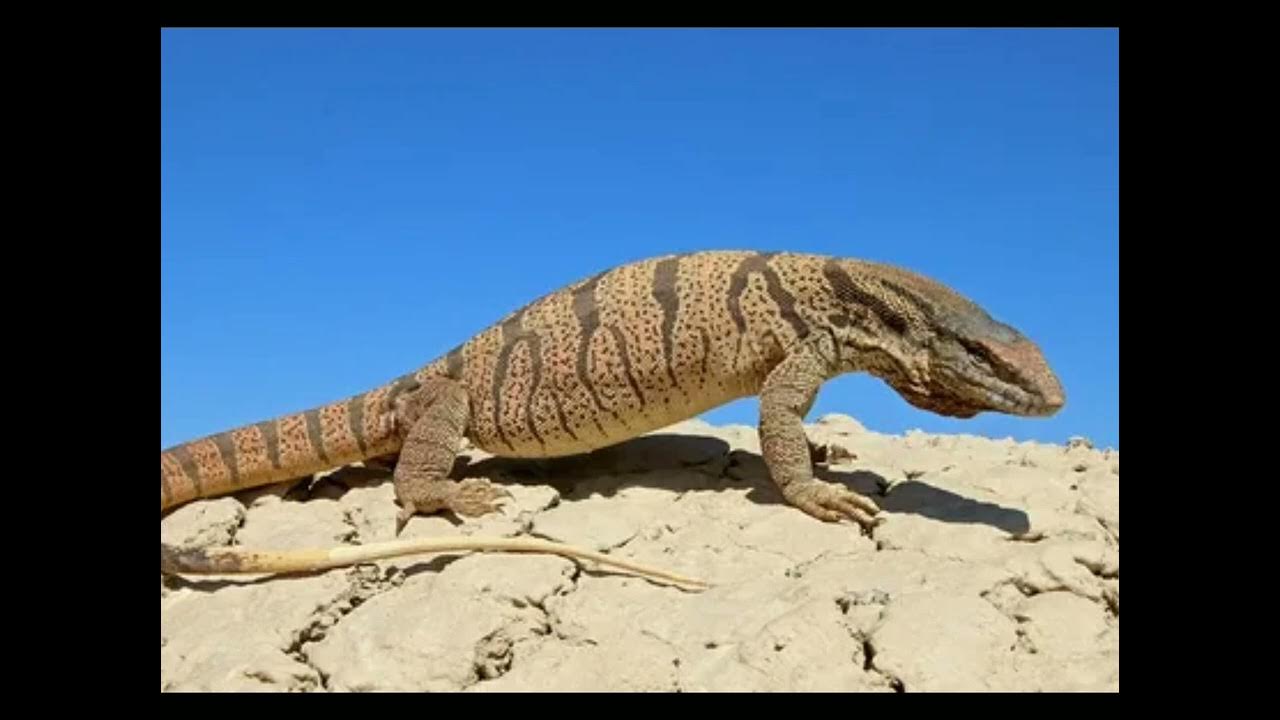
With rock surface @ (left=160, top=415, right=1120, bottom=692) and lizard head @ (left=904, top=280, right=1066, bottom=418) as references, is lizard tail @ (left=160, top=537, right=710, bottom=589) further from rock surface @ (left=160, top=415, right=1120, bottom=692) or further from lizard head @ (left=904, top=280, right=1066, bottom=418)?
lizard head @ (left=904, top=280, right=1066, bottom=418)

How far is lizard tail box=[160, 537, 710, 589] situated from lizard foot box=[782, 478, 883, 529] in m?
1.47

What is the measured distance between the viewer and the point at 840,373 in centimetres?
871

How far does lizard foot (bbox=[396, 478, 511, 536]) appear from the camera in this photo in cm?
873

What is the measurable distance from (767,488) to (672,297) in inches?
63.3

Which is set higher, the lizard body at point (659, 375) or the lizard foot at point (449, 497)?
the lizard body at point (659, 375)

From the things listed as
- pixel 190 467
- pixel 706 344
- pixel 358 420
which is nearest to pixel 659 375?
pixel 706 344

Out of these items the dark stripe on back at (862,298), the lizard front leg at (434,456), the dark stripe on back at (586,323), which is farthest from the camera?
the dark stripe on back at (586,323)

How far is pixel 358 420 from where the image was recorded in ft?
31.6

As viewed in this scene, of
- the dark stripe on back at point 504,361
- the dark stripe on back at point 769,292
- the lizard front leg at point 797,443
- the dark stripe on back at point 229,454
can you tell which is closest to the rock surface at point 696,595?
the lizard front leg at point 797,443

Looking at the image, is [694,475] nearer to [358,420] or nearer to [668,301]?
[668,301]

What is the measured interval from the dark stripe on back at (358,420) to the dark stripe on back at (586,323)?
1.91 m

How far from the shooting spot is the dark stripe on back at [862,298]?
337 inches

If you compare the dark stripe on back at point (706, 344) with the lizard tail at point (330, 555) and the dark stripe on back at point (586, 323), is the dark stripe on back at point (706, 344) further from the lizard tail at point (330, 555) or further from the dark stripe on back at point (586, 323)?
the lizard tail at point (330, 555)

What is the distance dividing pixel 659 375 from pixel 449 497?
1809 mm
